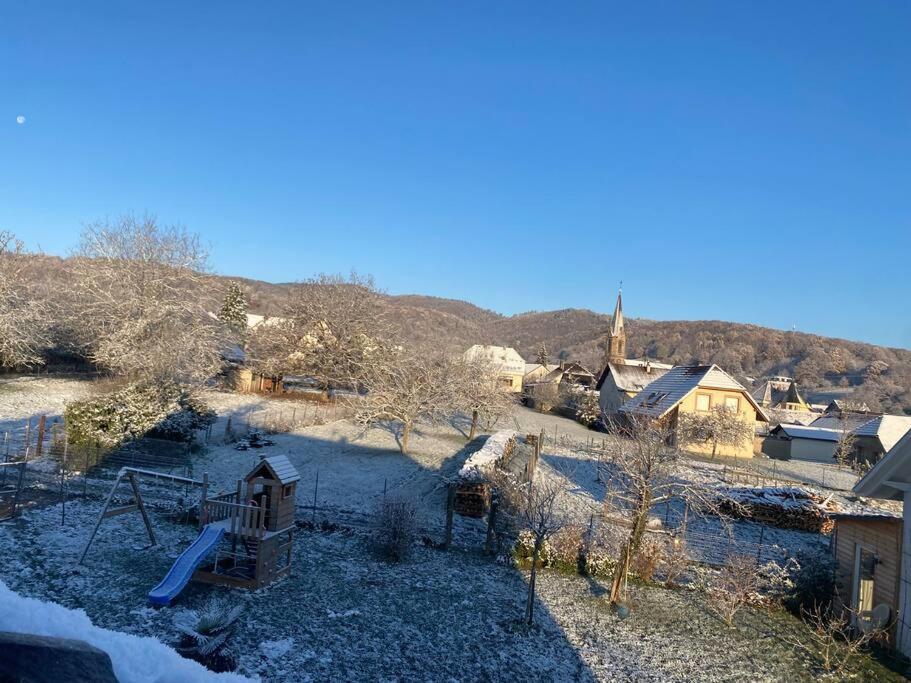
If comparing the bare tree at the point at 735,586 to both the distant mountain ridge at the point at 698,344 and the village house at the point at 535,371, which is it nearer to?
the village house at the point at 535,371

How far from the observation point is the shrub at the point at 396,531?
13.4 metres

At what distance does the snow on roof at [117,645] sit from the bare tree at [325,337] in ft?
122

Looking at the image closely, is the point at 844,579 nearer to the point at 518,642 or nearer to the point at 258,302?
the point at 518,642

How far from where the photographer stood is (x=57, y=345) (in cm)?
3919

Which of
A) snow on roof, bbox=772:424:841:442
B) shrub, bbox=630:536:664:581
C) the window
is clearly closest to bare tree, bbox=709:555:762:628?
shrub, bbox=630:536:664:581

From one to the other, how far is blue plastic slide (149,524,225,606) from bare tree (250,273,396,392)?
29221 mm

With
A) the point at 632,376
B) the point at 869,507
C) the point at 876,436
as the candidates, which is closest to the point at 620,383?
the point at 632,376

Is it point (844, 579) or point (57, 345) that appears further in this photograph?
point (57, 345)

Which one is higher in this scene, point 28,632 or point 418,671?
point 28,632

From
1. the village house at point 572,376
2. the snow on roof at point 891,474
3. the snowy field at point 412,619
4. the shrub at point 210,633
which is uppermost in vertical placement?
the village house at point 572,376

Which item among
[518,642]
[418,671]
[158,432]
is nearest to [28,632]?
[418,671]

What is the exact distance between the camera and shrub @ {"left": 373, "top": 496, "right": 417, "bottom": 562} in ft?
43.9

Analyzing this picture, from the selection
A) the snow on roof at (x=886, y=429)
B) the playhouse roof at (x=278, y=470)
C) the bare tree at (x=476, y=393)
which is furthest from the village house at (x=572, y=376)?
the playhouse roof at (x=278, y=470)

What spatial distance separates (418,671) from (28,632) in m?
6.75
